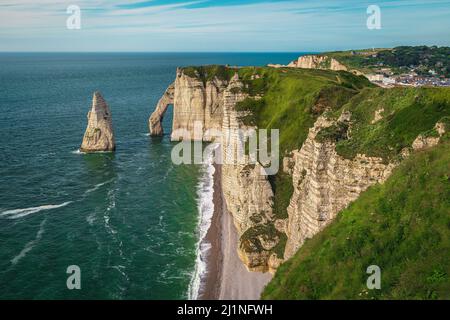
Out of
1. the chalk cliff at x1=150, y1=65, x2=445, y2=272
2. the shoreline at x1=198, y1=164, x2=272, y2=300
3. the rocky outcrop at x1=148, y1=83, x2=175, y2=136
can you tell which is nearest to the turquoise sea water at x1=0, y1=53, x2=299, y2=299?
the shoreline at x1=198, y1=164, x2=272, y2=300

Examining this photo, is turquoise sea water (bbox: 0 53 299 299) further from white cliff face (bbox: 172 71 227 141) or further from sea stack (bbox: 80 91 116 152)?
white cliff face (bbox: 172 71 227 141)

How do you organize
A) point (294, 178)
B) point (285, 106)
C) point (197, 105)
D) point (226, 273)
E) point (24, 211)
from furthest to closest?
point (197, 105) < point (285, 106) < point (24, 211) < point (226, 273) < point (294, 178)

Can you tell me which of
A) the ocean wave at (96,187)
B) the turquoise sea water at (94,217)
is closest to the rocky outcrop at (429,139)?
the turquoise sea water at (94,217)

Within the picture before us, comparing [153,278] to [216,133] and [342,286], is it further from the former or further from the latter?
[216,133]

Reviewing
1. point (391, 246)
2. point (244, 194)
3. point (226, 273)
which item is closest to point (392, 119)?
point (391, 246)

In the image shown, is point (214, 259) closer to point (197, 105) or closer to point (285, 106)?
point (285, 106)
